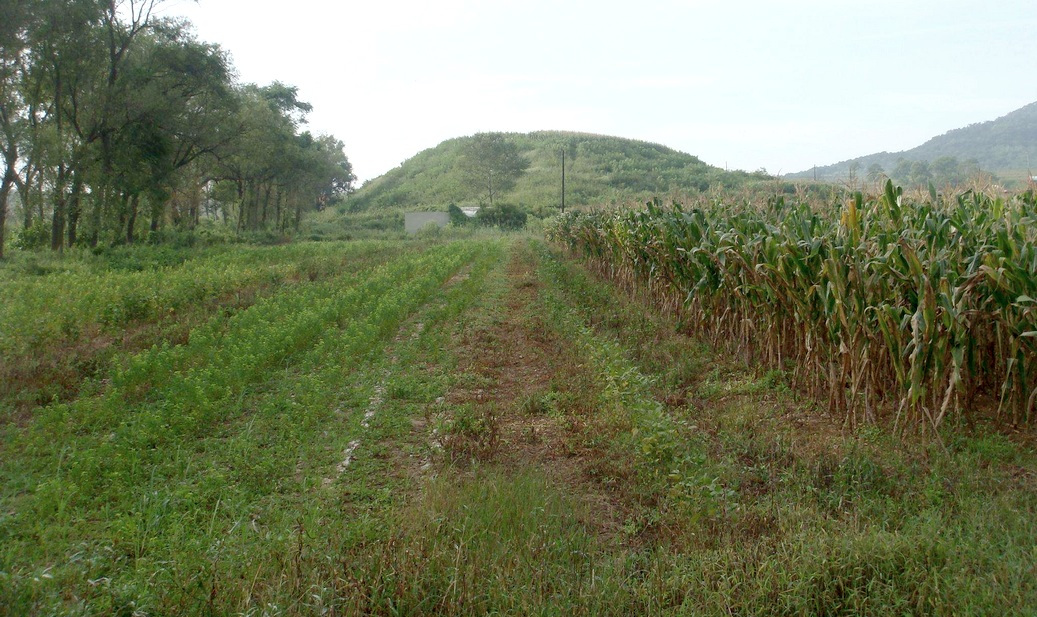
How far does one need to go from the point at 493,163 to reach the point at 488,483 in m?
81.8

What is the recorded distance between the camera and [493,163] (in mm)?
84250

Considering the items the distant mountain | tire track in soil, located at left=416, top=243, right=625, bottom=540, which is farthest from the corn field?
the distant mountain

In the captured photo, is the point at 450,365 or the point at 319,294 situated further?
the point at 319,294

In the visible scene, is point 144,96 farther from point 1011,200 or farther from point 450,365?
point 1011,200

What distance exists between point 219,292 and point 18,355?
255 inches

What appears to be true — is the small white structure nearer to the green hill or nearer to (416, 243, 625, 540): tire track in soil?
the green hill

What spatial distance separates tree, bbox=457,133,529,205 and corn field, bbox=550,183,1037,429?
76890 millimetres

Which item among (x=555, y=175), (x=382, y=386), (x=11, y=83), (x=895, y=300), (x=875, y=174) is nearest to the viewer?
(x=895, y=300)

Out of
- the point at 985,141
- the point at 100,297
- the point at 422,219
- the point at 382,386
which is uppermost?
the point at 985,141

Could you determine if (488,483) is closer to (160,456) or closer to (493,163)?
(160,456)

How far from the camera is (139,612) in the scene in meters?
3.21

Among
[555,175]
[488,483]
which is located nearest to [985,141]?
[488,483]

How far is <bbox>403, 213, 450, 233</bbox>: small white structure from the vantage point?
210 feet

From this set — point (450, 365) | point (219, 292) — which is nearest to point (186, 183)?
point (219, 292)
